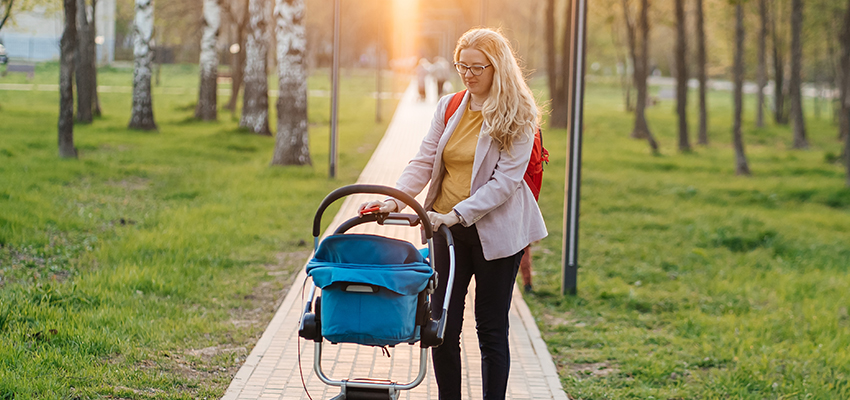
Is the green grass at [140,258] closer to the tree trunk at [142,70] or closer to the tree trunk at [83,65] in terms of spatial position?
the tree trunk at [142,70]

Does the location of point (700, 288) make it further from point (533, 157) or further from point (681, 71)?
point (681, 71)

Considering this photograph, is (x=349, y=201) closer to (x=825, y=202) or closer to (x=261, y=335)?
(x=261, y=335)

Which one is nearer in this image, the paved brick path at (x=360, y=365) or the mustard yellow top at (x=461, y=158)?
the mustard yellow top at (x=461, y=158)

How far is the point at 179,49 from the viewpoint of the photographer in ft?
198

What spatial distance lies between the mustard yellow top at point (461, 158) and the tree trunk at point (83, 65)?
17.2m

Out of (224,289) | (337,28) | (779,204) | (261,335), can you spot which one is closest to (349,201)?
(337,28)

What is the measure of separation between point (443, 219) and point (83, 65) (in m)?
17.6

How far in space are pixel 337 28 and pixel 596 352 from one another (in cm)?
972

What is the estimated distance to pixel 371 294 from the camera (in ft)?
10.2

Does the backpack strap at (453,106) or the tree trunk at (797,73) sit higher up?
the tree trunk at (797,73)

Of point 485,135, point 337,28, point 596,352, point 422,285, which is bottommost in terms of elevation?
point 596,352

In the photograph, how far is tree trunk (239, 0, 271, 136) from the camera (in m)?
19.4

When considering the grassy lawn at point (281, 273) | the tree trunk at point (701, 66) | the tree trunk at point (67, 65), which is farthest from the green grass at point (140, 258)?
the tree trunk at point (701, 66)

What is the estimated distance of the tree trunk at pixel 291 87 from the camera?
14711 mm
